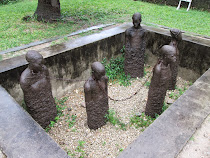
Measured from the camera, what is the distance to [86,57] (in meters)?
4.93

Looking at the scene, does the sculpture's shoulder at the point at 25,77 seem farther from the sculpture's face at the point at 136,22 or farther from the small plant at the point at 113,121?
the sculpture's face at the point at 136,22

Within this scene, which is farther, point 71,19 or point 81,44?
point 71,19

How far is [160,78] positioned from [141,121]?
3.59 ft

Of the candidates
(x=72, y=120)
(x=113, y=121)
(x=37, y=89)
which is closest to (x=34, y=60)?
(x=37, y=89)

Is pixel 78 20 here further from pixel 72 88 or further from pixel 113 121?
pixel 113 121

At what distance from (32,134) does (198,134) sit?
85.9 inches

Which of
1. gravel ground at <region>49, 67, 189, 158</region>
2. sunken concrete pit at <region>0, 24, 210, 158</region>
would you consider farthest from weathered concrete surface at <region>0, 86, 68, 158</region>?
gravel ground at <region>49, 67, 189, 158</region>

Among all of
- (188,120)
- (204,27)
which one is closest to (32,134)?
(188,120)

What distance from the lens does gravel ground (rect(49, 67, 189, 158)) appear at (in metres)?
3.20

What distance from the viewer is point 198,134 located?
2.30 m

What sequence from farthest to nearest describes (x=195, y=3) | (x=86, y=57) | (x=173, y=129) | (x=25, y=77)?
1. (x=195, y=3)
2. (x=86, y=57)
3. (x=25, y=77)
4. (x=173, y=129)

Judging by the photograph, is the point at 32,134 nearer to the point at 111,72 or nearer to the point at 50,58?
the point at 50,58

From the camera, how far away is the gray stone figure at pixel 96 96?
298 cm

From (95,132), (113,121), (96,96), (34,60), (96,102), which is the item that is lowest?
(95,132)
